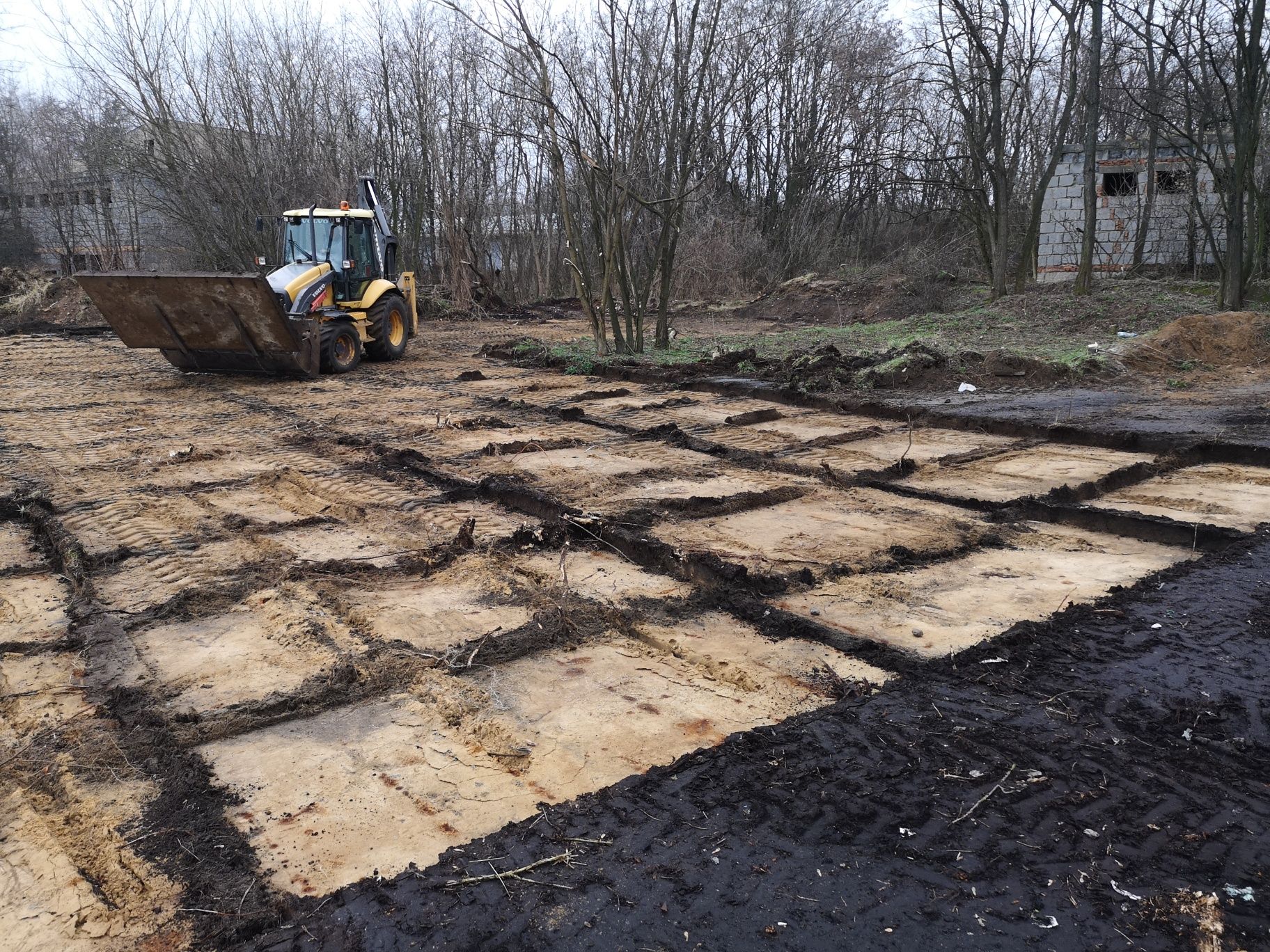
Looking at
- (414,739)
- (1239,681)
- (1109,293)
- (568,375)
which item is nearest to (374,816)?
(414,739)

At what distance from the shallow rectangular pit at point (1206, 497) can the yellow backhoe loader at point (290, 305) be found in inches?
352

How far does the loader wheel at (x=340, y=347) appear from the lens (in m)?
12.6

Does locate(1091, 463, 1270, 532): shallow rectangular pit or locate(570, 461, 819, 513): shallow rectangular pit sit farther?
locate(570, 461, 819, 513): shallow rectangular pit

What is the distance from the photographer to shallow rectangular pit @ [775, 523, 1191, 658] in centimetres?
434

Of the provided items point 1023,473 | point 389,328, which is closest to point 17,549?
point 1023,473

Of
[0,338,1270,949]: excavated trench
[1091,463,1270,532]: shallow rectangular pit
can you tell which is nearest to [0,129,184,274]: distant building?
[0,338,1270,949]: excavated trench

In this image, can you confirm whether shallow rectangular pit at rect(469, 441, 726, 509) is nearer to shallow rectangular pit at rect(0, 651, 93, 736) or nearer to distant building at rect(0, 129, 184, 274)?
shallow rectangular pit at rect(0, 651, 93, 736)

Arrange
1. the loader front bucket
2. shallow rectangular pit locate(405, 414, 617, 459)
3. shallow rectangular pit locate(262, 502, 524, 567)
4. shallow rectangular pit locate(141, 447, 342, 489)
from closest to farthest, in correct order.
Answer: shallow rectangular pit locate(262, 502, 524, 567) → shallow rectangular pit locate(141, 447, 342, 489) → shallow rectangular pit locate(405, 414, 617, 459) → the loader front bucket

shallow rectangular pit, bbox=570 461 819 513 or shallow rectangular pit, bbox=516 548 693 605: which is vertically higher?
shallow rectangular pit, bbox=570 461 819 513

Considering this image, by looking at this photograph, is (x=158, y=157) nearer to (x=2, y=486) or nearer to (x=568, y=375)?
(x=568, y=375)

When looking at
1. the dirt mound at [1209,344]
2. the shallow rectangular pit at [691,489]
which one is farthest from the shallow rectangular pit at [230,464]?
the dirt mound at [1209,344]

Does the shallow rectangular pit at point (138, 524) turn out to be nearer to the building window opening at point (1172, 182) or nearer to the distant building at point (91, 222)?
the building window opening at point (1172, 182)

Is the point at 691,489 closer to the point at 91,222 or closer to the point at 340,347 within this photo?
the point at 340,347

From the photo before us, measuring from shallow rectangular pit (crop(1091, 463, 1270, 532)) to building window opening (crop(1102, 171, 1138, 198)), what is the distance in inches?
588
